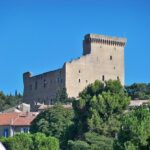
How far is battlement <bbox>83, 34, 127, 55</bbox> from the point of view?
123 metres

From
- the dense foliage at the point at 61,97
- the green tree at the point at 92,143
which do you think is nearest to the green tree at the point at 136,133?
the green tree at the point at 92,143

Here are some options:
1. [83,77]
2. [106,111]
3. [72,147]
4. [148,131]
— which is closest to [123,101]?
[106,111]

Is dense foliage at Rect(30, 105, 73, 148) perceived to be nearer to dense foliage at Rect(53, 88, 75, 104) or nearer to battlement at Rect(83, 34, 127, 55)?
dense foliage at Rect(53, 88, 75, 104)

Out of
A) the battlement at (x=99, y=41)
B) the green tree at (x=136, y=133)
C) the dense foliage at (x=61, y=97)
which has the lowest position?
the green tree at (x=136, y=133)

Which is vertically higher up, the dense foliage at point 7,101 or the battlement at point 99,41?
the battlement at point 99,41

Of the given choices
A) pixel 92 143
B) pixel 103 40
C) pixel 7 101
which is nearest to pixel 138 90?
pixel 103 40

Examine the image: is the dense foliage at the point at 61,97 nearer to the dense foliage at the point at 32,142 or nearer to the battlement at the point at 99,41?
the battlement at the point at 99,41

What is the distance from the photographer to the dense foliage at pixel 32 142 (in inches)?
2319

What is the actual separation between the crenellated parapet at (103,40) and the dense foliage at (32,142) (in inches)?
2480

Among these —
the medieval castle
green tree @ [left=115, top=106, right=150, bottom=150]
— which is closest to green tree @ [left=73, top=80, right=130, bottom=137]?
green tree @ [left=115, top=106, right=150, bottom=150]

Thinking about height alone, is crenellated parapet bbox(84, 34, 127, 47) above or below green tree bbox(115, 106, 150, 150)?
above

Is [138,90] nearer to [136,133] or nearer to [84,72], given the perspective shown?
[84,72]

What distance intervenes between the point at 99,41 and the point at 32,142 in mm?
64482

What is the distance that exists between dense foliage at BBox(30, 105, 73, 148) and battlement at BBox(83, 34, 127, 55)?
5335 cm
